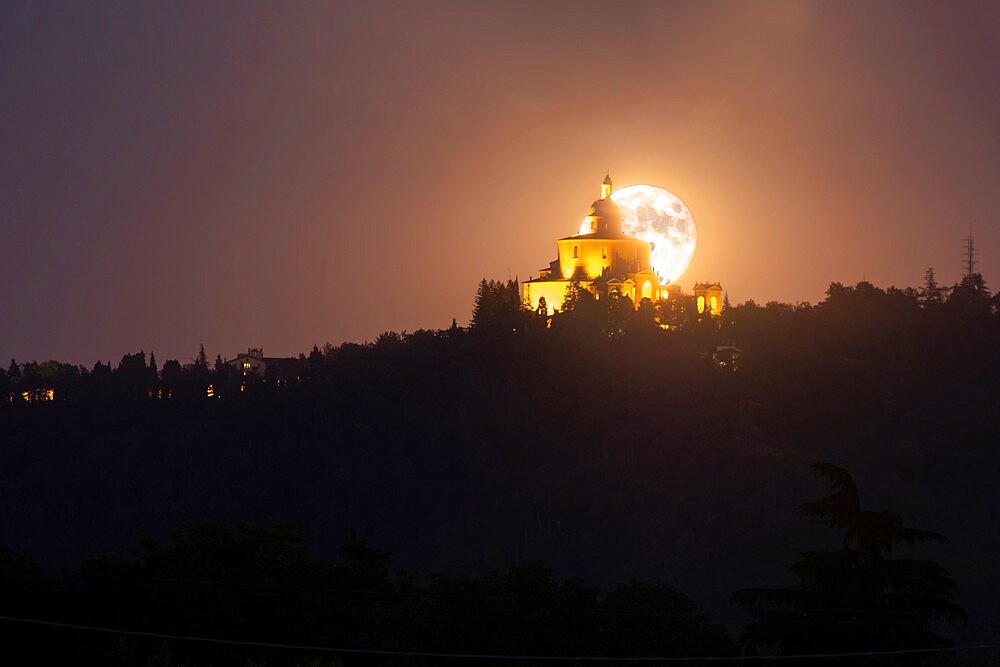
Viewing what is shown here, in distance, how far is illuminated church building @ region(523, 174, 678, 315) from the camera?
542 ft

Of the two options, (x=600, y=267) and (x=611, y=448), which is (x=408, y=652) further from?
(x=611, y=448)

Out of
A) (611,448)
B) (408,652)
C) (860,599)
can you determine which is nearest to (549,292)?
(611,448)

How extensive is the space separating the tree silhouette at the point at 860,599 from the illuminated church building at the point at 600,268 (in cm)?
9874

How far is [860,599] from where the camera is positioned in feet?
210

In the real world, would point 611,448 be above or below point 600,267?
below

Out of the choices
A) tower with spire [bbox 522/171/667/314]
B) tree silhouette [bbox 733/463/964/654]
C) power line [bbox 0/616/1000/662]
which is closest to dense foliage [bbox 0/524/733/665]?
power line [bbox 0/616/1000/662]

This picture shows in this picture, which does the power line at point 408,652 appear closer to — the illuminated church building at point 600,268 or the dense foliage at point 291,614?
the dense foliage at point 291,614

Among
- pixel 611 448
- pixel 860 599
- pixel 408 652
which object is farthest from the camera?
pixel 611 448

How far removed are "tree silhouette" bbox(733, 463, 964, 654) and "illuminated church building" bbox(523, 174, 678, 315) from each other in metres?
98.7

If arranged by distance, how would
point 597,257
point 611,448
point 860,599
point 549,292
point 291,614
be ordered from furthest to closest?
point 611,448, point 597,257, point 549,292, point 291,614, point 860,599

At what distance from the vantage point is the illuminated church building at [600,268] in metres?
165

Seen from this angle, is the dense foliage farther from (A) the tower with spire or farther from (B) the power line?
(A) the tower with spire

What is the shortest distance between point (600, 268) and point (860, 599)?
105 m

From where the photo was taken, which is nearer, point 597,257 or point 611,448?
point 597,257
